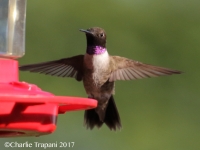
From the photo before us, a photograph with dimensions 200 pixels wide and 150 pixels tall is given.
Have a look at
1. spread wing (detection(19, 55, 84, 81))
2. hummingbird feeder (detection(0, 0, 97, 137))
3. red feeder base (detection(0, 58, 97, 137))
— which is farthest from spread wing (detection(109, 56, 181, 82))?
red feeder base (detection(0, 58, 97, 137))

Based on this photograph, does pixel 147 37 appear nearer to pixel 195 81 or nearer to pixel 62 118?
pixel 195 81

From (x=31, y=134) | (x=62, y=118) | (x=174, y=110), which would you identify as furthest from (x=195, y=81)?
(x=31, y=134)

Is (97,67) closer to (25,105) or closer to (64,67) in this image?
(64,67)

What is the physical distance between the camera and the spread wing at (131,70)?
4531 millimetres

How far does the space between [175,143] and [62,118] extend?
129 cm

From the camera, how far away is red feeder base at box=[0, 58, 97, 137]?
298 centimetres

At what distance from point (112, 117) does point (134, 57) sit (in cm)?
169

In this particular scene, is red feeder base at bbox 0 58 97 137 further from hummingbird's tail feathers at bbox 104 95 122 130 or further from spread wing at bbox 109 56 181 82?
hummingbird's tail feathers at bbox 104 95 122 130

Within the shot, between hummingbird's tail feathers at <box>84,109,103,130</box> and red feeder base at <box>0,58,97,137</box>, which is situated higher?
red feeder base at <box>0,58,97,137</box>

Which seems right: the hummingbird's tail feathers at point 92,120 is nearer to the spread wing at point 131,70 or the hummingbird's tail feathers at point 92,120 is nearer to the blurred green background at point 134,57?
the spread wing at point 131,70

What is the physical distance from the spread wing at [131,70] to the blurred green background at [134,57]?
1543mm

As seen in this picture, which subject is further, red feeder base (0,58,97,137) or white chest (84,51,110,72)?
white chest (84,51,110,72)

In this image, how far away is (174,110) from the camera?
24.0 ft

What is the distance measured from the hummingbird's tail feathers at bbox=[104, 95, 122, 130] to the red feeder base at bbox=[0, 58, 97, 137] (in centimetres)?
193
